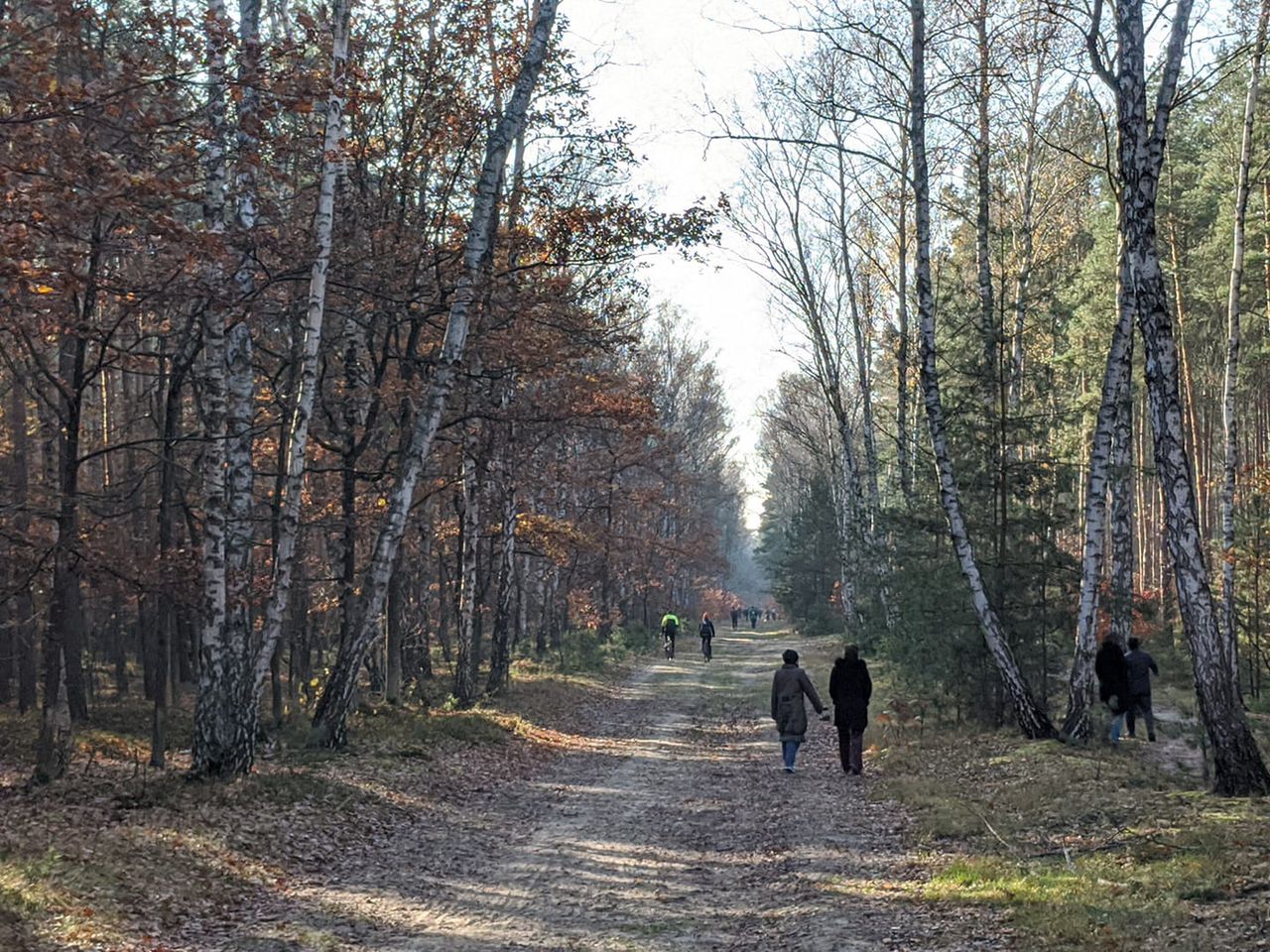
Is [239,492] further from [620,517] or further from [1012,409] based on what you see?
[620,517]

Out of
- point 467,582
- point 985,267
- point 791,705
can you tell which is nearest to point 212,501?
point 791,705

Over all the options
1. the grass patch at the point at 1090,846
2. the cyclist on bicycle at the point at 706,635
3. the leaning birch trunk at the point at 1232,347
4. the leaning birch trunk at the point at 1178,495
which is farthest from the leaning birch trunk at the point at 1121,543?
the cyclist on bicycle at the point at 706,635

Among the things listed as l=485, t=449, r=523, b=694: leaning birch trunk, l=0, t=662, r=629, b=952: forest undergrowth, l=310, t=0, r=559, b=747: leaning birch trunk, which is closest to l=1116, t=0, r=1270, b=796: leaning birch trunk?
l=0, t=662, r=629, b=952: forest undergrowth

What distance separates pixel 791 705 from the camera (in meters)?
15.6

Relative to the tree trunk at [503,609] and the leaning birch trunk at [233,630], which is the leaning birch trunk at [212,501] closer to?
the leaning birch trunk at [233,630]

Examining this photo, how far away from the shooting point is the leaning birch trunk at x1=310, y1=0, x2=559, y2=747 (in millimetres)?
14484

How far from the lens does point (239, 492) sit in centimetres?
1272

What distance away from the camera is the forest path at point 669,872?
740 cm

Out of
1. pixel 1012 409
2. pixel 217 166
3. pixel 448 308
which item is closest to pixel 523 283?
pixel 448 308

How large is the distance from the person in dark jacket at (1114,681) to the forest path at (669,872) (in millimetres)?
4821

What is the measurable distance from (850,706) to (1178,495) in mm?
6356

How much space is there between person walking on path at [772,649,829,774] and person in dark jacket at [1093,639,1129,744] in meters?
5.29

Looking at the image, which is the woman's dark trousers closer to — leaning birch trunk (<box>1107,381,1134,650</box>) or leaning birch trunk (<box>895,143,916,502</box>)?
leaning birch trunk (<box>1107,381,1134,650</box>)

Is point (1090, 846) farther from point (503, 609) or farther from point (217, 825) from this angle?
point (503, 609)
